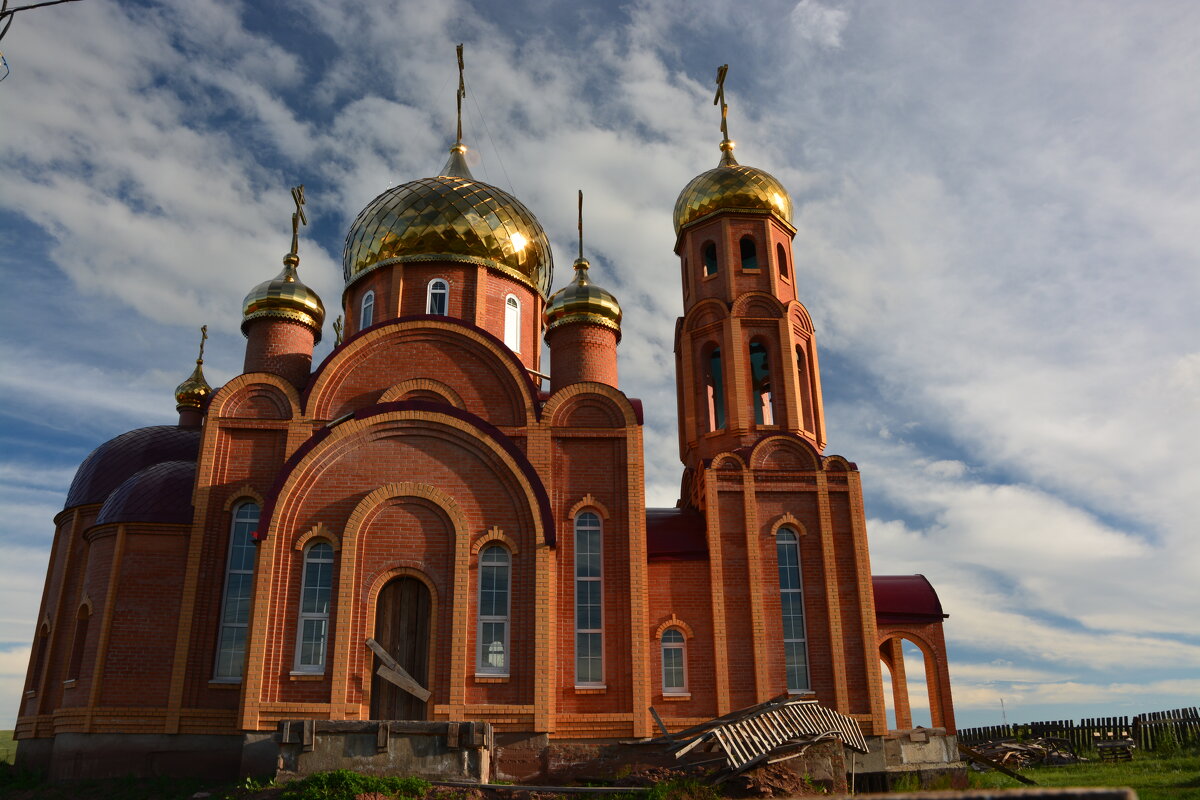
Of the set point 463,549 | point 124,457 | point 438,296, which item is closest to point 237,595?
point 463,549

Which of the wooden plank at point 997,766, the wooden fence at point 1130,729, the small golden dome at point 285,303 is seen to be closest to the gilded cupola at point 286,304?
the small golden dome at point 285,303

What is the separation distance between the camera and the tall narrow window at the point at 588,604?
1174cm

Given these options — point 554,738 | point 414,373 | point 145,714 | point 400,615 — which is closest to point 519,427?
point 414,373

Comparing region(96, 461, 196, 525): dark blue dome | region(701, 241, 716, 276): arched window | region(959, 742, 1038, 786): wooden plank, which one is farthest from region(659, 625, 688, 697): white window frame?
region(96, 461, 196, 525): dark blue dome

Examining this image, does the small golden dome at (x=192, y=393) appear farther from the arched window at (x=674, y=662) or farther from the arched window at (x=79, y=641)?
the arched window at (x=674, y=662)

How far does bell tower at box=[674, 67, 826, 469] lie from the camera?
14.4 m

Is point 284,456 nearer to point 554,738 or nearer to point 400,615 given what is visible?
point 400,615

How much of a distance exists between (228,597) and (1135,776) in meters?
11.7

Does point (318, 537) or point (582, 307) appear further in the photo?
point (582, 307)

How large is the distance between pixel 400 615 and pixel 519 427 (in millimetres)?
3008

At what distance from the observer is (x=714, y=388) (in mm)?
15211

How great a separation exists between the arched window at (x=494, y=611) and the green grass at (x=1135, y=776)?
6449mm

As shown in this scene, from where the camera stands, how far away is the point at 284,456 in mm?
12594

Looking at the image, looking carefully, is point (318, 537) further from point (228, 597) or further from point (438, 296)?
point (438, 296)
